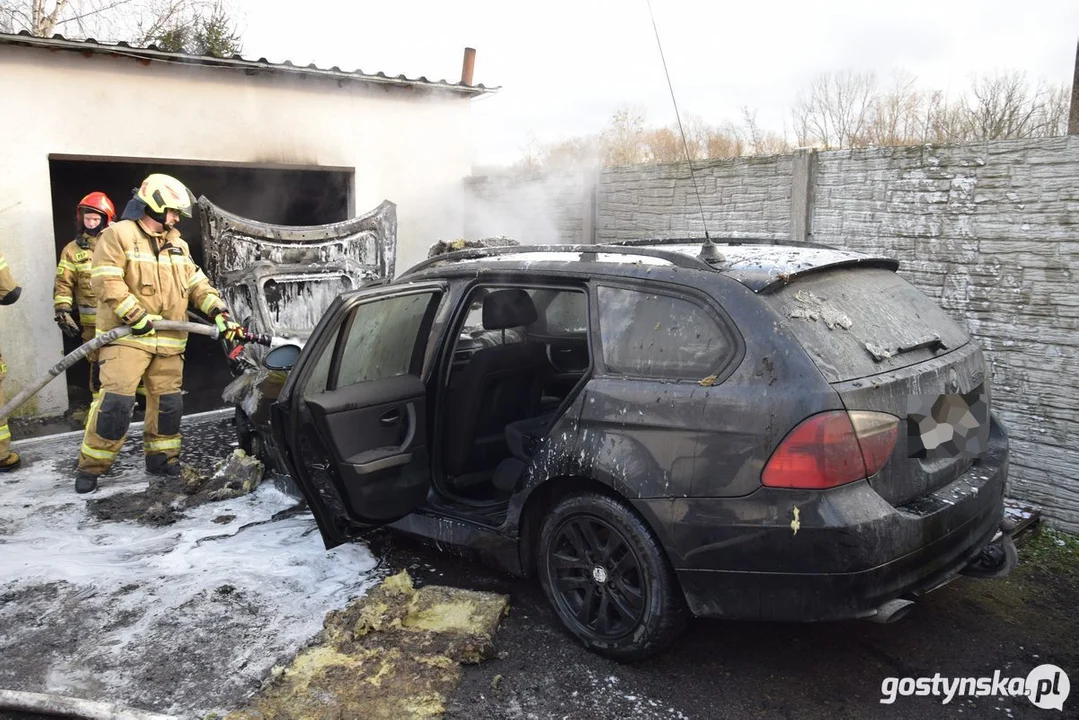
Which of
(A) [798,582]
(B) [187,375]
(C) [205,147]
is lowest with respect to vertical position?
(B) [187,375]

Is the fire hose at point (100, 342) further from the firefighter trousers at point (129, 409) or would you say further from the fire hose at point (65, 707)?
the fire hose at point (65, 707)

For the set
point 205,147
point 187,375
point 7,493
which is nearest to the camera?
point 7,493

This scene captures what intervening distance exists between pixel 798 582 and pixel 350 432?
1.98 m

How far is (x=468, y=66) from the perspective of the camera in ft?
30.9

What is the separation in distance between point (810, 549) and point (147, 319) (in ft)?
14.7

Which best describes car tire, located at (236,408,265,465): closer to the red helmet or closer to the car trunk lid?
the red helmet

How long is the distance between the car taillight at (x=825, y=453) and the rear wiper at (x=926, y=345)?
45cm

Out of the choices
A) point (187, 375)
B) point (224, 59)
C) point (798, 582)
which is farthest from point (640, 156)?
point (798, 582)

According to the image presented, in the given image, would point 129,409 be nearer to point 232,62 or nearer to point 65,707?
point 65,707

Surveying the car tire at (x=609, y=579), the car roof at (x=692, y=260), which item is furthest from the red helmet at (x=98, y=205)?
the car tire at (x=609, y=579)

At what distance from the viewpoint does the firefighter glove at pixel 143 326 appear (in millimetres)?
5180

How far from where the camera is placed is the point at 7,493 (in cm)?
513

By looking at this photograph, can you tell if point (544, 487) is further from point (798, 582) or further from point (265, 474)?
point (265, 474)

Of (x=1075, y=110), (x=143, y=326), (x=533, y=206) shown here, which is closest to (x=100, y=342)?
(x=143, y=326)
